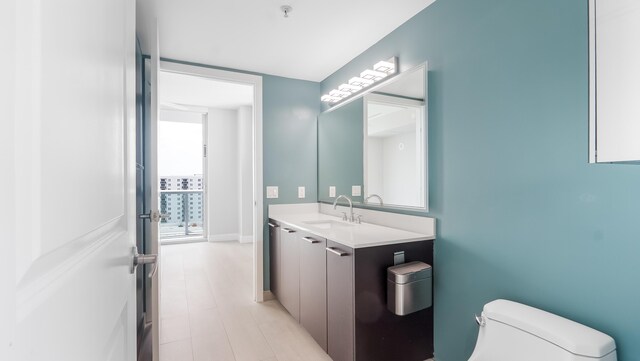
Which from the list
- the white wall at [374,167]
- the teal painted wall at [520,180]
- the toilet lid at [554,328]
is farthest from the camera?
the white wall at [374,167]

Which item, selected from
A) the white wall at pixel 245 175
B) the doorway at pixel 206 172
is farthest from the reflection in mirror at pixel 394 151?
the white wall at pixel 245 175

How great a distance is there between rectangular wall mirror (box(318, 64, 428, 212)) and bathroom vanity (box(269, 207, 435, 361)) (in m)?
0.32

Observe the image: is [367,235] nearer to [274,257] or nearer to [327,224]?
[327,224]

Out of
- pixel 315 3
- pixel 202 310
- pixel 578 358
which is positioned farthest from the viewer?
pixel 202 310

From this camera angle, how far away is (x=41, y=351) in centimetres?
32

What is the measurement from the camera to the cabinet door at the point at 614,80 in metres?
0.86

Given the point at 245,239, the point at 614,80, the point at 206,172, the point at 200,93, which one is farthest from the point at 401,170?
the point at 206,172

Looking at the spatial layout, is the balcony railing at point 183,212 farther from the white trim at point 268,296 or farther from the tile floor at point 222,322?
the white trim at point 268,296

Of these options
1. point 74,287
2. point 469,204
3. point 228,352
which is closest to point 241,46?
point 469,204

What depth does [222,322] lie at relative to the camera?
2621 millimetres

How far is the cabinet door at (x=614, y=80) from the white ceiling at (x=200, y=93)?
11.7ft

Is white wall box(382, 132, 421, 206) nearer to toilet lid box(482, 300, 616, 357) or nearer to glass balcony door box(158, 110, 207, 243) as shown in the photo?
toilet lid box(482, 300, 616, 357)

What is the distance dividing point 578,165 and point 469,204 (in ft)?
1.87

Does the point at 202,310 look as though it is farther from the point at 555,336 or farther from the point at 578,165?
the point at 578,165
